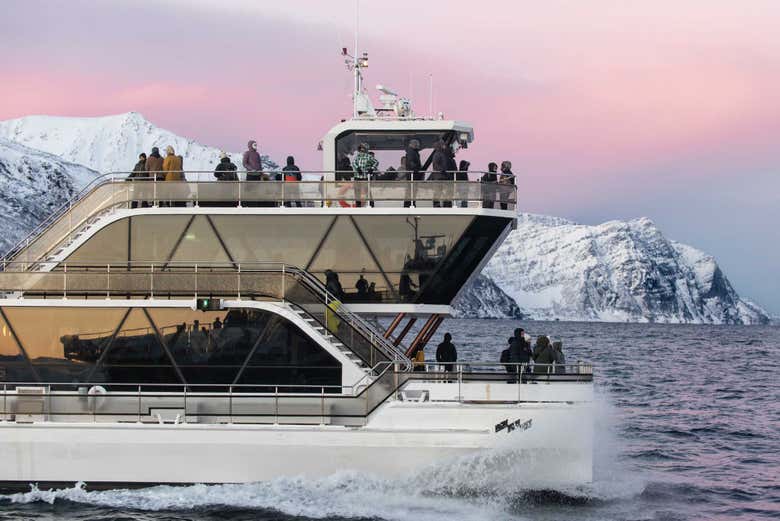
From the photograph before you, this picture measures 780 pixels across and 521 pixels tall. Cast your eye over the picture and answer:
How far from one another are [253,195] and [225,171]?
70 cm

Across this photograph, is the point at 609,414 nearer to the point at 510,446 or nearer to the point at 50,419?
the point at 510,446

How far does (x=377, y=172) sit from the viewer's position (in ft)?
73.0

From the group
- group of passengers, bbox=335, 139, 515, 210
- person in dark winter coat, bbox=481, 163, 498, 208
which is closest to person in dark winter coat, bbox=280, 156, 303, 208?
group of passengers, bbox=335, 139, 515, 210

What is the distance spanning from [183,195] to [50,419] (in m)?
4.49

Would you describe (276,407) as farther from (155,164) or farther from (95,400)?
(155,164)

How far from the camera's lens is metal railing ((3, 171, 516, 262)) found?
71.1 feet

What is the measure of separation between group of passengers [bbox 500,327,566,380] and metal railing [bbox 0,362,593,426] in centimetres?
16

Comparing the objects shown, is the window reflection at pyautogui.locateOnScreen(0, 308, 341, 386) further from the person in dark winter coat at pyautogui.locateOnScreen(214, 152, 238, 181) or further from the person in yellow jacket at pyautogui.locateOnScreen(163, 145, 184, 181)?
the person in dark winter coat at pyautogui.locateOnScreen(214, 152, 238, 181)

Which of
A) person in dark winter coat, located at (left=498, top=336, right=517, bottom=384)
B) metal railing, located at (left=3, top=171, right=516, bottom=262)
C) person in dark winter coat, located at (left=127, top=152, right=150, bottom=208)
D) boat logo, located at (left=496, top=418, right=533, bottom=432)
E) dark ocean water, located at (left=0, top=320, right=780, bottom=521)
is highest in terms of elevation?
person in dark winter coat, located at (left=127, top=152, right=150, bottom=208)

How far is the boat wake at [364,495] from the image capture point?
1969cm

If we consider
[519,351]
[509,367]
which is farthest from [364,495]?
[519,351]

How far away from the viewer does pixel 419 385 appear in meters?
20.3

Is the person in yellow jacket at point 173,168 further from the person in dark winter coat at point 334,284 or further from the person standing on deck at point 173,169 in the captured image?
the person in dark winter coat at point 334,284

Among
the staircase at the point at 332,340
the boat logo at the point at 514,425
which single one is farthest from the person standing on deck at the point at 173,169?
the boat logo at the point at 514,425
